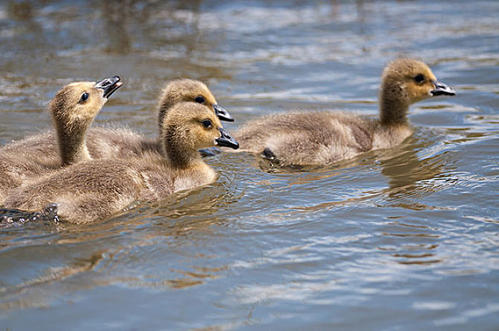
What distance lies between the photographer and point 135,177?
219 inches

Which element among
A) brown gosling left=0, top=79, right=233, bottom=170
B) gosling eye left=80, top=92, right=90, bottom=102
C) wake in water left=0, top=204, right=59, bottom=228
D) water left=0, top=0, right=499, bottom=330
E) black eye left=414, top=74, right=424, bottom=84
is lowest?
water left=0, top=0, right=499, bottom=330

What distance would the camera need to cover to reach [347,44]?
1252 centimetres

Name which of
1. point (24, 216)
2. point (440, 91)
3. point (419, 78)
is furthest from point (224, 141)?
point (440, 91)

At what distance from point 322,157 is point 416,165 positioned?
34.9 inches

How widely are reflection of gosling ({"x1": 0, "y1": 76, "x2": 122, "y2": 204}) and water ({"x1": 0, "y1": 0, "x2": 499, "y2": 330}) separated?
95 centimetres

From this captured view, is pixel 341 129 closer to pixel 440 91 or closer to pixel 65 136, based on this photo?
pixel 440 91

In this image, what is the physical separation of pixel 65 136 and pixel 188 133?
1.02 meters

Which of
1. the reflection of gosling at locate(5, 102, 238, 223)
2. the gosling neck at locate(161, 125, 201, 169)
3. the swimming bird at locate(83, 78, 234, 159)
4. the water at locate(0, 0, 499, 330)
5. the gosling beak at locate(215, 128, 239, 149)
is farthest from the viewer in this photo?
the swimming bird at locate(83, 78, 234, 159)

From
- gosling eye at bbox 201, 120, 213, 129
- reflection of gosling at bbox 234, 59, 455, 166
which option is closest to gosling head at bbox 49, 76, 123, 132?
gosling eye at bbox 201, 120, 213, 129

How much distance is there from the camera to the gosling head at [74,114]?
5926 mm

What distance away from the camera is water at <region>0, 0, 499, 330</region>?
3973mm

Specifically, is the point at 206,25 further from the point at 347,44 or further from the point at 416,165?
the point at 416,165

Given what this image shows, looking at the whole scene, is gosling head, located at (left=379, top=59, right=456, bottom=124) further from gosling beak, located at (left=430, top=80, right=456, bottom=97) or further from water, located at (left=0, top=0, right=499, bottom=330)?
water, located at (left=0, top=0, right=499, bottom=330)

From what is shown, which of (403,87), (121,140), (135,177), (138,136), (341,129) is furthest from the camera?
(403,87)
